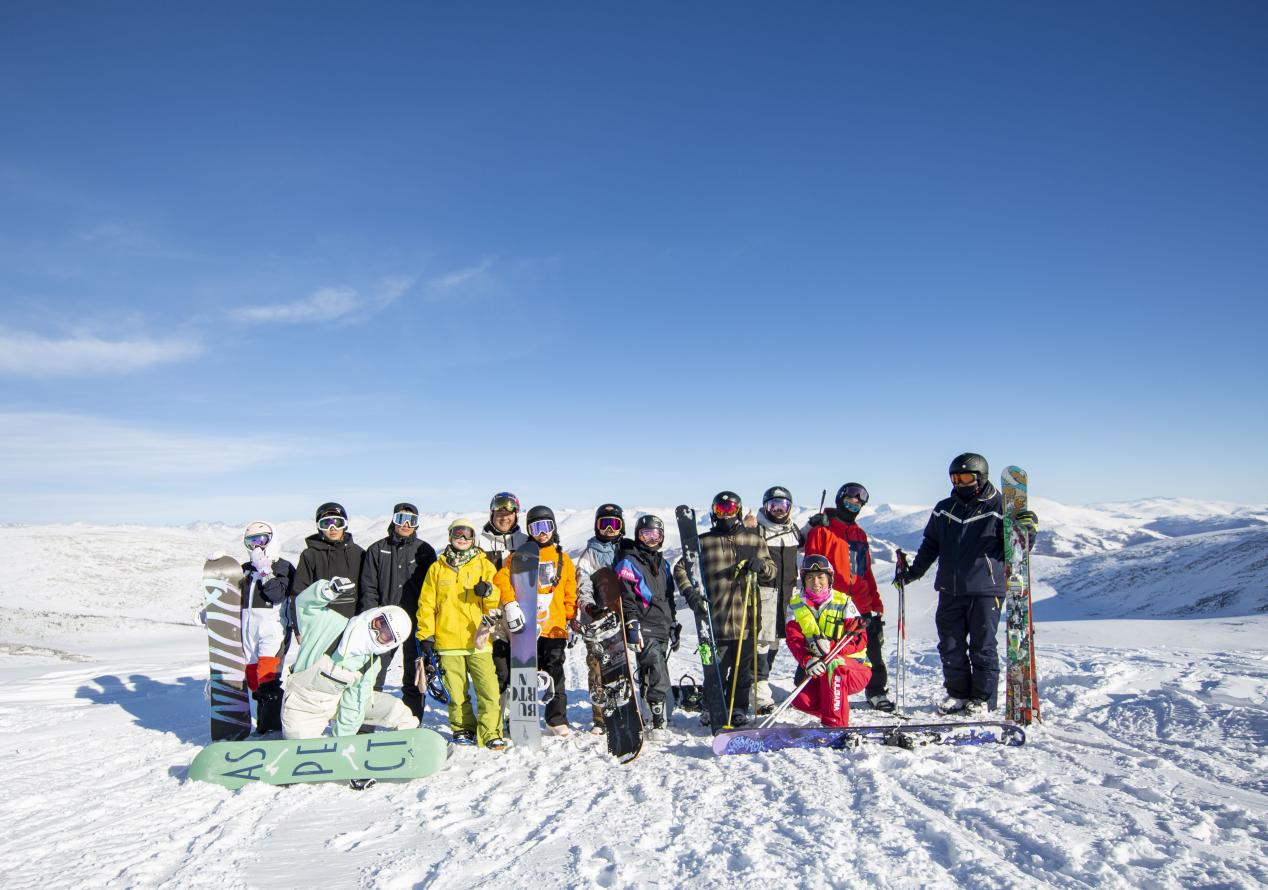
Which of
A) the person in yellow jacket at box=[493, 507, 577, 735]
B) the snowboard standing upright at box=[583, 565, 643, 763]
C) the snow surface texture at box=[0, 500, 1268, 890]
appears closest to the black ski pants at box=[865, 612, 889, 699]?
the snow surface texture at box=[0, 500, 1268, 890]

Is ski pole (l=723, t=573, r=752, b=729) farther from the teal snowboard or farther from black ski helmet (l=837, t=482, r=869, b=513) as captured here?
the teal snowboard

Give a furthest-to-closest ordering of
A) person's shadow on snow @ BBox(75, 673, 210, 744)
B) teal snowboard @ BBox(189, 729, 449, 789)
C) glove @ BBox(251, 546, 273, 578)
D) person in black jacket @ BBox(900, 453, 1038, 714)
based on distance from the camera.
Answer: person's shadow on snow @ BBox(75, 673, 210, 744) < glove @ BBox(251, 546, 273, 578) < person in black jacket @ BBox(900, 453, 1038, 714) < teal snowboard @ BBox(189, 729, 449, 789)

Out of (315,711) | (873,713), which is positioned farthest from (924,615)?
(315,711)

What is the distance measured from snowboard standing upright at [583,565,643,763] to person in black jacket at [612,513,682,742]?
5.5 inches

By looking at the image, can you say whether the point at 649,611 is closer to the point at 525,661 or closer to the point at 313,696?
the point at 525,661

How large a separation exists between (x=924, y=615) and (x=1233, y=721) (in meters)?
18.7

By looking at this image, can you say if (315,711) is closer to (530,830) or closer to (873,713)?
(530,830)

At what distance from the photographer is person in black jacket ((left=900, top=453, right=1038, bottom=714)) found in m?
5.94

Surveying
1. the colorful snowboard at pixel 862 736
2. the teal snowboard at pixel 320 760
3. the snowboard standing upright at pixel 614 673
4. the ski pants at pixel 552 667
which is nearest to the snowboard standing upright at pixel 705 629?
the colorful snowboard at pixel 862 736

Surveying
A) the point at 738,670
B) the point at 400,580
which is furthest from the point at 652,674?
the point at 400,580

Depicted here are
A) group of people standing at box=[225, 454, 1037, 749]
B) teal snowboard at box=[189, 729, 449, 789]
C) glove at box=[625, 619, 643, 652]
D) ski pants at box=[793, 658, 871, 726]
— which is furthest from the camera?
glove at box=[625, 619, 643, 652]

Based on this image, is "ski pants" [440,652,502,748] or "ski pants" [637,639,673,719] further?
"ski pants" [637,639,673,719]

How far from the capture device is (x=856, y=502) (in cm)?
689

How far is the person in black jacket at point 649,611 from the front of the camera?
601 cm
